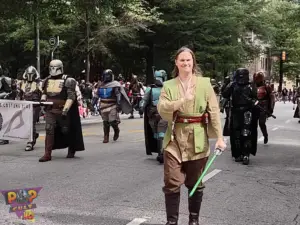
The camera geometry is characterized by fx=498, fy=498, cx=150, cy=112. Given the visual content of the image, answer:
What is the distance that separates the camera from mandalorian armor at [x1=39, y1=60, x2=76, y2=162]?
29.7 ft

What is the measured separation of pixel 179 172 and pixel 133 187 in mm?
2360

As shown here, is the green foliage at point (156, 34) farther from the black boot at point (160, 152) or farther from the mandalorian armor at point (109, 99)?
the black boot at point (160, 152)

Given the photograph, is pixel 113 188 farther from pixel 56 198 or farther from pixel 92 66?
pixel 92 66

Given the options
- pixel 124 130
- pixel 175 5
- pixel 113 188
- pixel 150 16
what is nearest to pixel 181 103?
pixel 113 188

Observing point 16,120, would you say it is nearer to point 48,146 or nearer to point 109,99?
point 48,146

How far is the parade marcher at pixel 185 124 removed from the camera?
4.65 metres

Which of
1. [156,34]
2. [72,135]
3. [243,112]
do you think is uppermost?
[156,34]

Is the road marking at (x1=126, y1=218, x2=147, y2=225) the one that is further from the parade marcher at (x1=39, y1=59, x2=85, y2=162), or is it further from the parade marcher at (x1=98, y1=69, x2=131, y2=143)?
the parade marcher at (x1=98, y1=69, x2=131, y2=143)

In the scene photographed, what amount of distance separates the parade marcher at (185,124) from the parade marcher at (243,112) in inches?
181

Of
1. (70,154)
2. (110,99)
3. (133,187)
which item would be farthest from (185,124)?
(110,99)

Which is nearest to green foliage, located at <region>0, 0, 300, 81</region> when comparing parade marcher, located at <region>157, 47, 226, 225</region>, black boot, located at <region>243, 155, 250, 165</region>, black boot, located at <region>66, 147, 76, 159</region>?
black boot, located at <region>66, 147, 76, 159</region>

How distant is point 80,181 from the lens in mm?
7328

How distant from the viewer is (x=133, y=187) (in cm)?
696

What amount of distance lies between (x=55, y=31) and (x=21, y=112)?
21040 mm
